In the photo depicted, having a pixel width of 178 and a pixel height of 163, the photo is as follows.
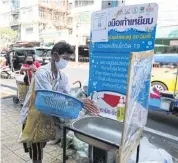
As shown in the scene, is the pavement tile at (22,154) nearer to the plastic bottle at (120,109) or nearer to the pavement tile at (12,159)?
the pavement tile at (12,159)

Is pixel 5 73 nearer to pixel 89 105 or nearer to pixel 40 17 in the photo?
pixel 89 105

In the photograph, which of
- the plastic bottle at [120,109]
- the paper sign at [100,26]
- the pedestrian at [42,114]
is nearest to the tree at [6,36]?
the paper sign at [100,26]

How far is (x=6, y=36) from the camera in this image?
132 ft

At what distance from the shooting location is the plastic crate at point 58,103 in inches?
74.1

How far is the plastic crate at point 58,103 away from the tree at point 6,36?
3977 cm

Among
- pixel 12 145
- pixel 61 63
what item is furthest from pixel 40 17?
pixel 61 63

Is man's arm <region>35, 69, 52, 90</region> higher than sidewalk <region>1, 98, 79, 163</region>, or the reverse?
man's arm <region>35, 69, 52, 90</region>

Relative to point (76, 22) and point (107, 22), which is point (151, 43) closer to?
point (107, 22)

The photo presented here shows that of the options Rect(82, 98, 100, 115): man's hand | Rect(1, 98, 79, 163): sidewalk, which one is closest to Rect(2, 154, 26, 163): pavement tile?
Rect(1, 98, 79, 163): sidewalk

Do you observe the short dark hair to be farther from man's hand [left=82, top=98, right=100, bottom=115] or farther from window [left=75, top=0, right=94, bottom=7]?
window [left=75, top=0, right=94, bottom=7]

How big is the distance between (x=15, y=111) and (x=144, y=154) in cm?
352

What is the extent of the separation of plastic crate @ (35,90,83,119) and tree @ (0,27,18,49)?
3977cm

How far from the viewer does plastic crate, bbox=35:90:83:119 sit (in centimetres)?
188

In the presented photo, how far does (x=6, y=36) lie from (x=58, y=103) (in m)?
42.2
